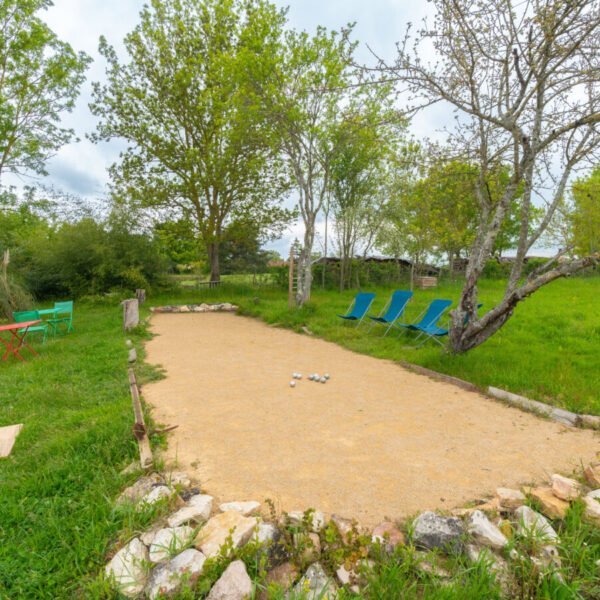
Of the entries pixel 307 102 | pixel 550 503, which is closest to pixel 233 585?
pixel 550 503

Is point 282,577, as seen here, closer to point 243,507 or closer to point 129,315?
point 243,507

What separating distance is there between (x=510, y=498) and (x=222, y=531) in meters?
1.65

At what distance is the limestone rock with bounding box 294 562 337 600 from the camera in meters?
1.49

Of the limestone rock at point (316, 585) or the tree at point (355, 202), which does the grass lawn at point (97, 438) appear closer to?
the limestone rock at point (316, 585)

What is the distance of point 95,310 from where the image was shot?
1134 cm

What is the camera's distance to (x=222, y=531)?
1.79m

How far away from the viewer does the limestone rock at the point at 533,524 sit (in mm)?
1787

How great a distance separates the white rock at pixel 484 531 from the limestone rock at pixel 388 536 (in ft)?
1.18

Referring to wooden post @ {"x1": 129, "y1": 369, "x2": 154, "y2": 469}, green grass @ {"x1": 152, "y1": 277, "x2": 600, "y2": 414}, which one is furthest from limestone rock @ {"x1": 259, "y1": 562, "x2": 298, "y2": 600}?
green grass @ {"x1": 152, "y1": 277, "x2": 600, "y2": 414}

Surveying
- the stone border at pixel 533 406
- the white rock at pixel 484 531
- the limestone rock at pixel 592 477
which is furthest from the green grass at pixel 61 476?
the stone border at pixel 533 406

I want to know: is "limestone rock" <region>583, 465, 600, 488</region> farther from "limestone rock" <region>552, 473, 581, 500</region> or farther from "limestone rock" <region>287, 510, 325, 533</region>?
"limestone rock" <region>287, 510, 325, 533</region>

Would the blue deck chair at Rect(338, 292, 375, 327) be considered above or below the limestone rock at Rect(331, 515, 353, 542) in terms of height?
above

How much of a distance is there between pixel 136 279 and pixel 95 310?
207 centimetres

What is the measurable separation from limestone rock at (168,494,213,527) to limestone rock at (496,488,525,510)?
1.67m
